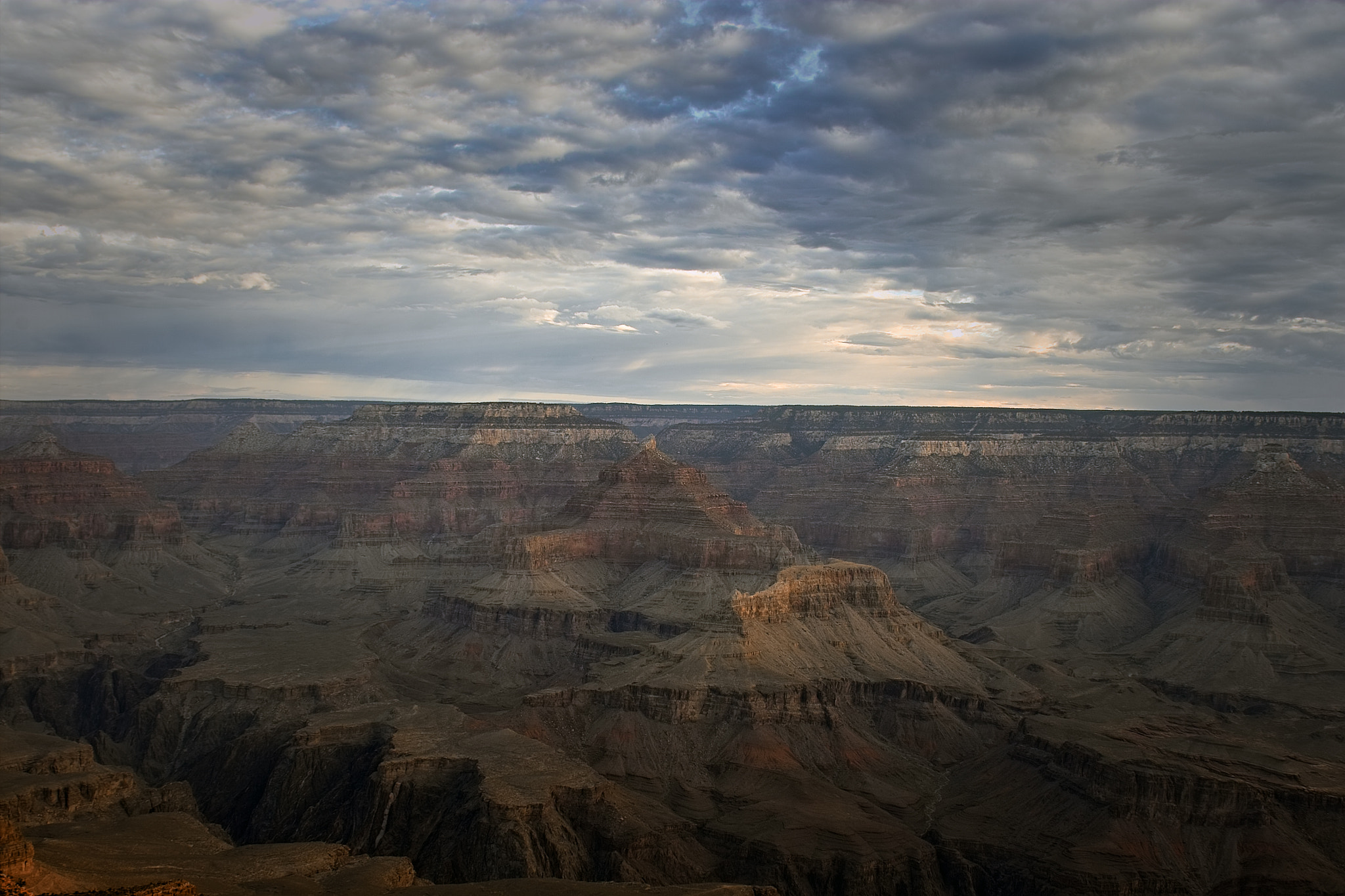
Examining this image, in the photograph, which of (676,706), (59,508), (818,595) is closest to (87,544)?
(59,508)

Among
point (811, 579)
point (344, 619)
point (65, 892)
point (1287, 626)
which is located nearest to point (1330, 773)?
point (811, 579)

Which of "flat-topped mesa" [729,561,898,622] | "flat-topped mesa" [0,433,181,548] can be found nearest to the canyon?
"flat-topped mesa" [729,561,898,622]

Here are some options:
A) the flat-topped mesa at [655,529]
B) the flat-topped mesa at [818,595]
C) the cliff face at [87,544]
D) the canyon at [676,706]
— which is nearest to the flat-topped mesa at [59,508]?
the cliff face at [87,544]

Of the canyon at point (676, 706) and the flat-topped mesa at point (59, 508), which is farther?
the flat-topped mesa at point (59, 508)

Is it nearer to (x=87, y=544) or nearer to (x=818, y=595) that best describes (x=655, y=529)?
(x=818, y=595)

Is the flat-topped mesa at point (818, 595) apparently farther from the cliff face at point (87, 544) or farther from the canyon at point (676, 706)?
the cliff face at point (87, 544)
